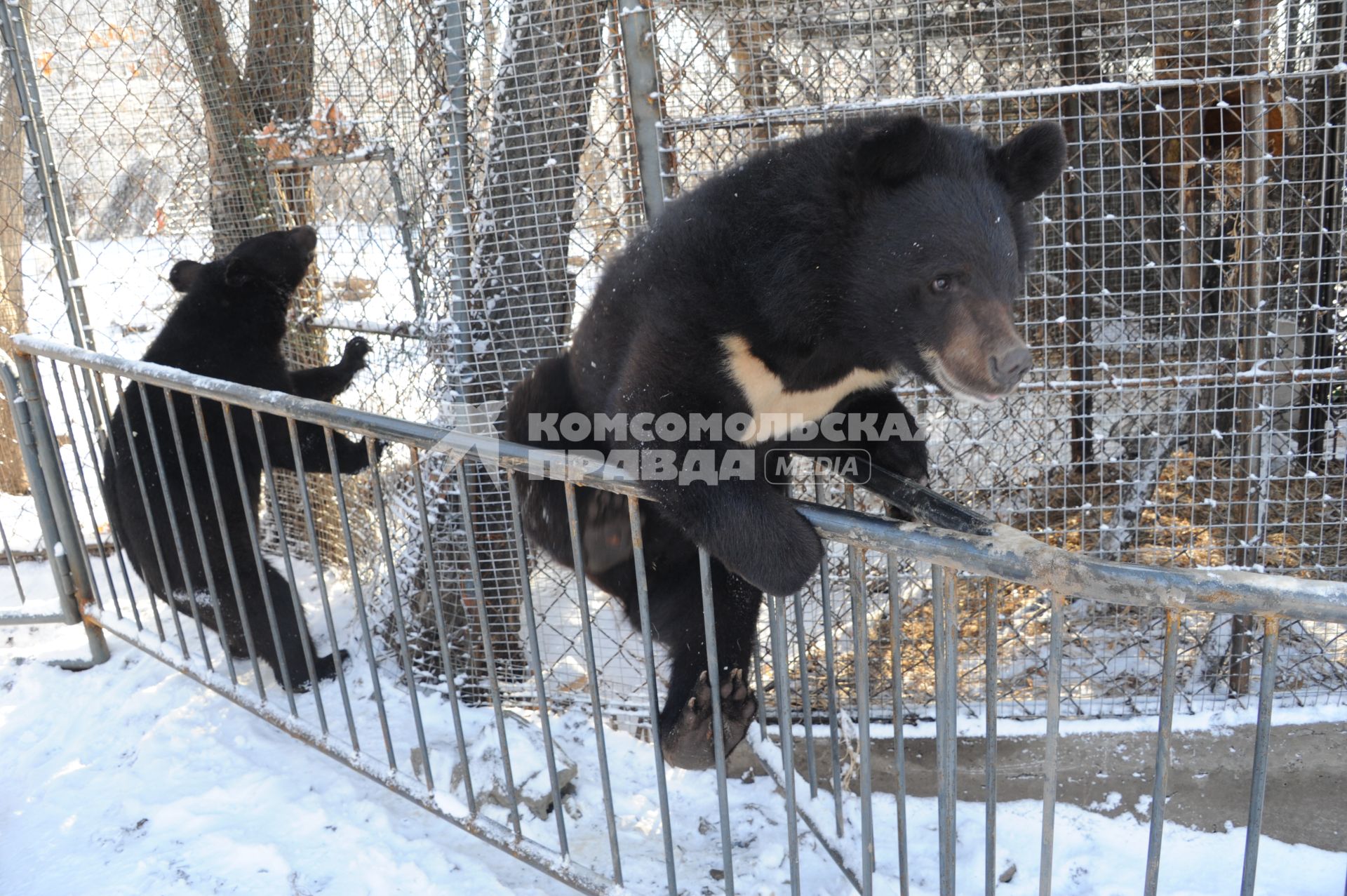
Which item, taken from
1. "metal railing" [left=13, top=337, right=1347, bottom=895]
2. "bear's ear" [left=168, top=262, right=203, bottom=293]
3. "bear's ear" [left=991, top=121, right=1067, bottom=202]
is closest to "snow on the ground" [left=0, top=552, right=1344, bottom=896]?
"metal railing" [left=13, top=337, right=1347, bottom=895]

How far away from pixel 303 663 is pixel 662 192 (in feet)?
A: 8.04

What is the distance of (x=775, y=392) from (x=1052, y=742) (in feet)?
3.99

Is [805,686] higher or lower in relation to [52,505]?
→ lower

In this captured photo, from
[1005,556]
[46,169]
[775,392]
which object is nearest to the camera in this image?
[1005,556]

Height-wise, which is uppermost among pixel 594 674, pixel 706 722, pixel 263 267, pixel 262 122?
pixel 262 122

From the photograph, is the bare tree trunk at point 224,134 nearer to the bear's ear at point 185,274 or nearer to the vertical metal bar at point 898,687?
the bear's ear at point 185,274

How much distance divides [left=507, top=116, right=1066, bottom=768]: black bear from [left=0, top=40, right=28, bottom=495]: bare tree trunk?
16.0ft

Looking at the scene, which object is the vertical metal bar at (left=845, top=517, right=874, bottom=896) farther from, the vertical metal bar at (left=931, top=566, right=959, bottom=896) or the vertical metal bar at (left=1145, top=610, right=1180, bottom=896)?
the vertical metal bar at (left=1145, top=610, right=1180, bottom=896)

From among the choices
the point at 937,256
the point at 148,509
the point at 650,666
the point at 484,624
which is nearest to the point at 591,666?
the point at 650,666

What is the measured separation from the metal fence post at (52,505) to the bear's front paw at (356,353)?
4.10 feet

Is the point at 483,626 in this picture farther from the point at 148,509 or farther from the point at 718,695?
the point at 148,509

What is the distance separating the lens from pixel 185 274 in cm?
464

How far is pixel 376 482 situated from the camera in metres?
2.44

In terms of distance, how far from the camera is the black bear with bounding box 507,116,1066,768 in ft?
6.84
